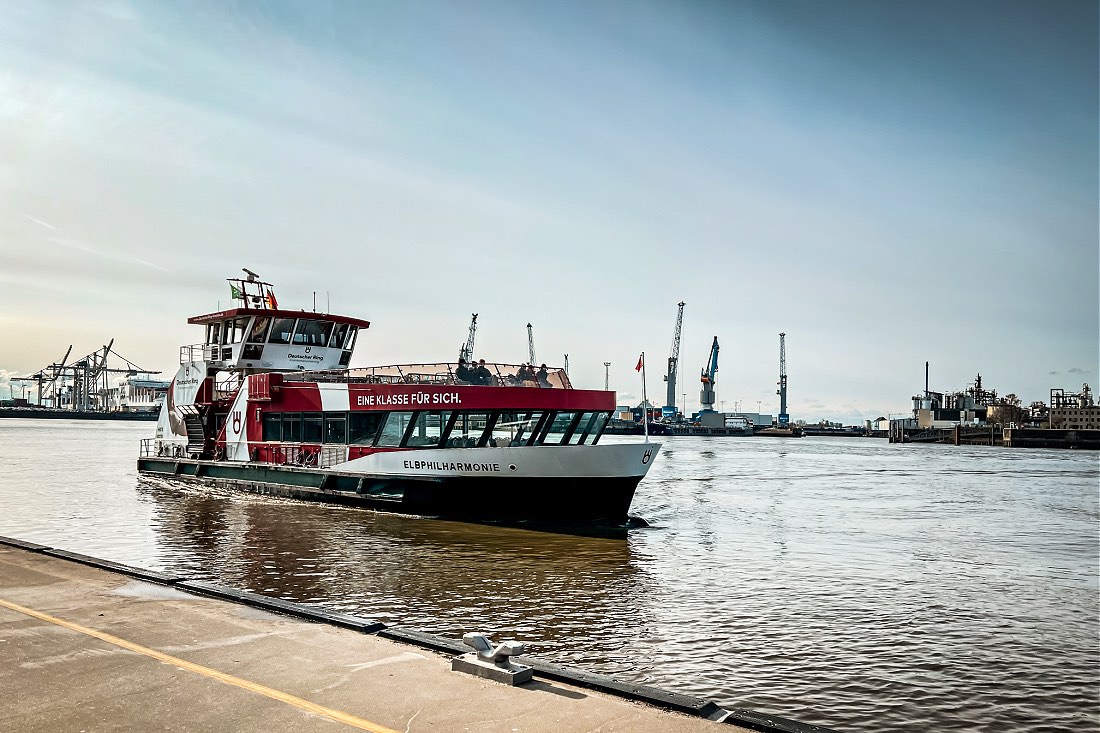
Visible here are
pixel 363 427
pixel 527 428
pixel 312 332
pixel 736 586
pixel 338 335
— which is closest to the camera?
pixel 736 586

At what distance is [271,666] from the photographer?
8.37m

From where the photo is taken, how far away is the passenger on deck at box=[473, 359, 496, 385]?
2607 centimetres

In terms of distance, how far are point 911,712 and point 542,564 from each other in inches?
388

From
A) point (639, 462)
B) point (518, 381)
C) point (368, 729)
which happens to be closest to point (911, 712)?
point (368, 729)

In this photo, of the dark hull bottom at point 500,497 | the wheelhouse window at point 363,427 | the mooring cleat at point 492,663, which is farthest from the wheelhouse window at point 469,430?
the mooring cleat at point 492,663

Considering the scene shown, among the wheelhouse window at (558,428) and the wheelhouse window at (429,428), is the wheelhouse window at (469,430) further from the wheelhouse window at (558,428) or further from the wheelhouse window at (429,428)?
the wheelhouse window at (558,428)

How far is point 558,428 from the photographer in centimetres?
2464

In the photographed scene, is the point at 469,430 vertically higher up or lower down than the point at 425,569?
higher up

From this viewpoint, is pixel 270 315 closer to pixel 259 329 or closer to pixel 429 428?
pixel 259 329

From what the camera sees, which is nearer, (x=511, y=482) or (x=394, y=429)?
(x=511, y=482)

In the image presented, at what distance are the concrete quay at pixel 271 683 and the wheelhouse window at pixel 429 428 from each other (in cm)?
1396

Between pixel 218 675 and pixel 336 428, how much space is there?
20.6 m

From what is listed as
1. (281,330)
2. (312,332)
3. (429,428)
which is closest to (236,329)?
(281,330)

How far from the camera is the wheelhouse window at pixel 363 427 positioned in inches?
1048
